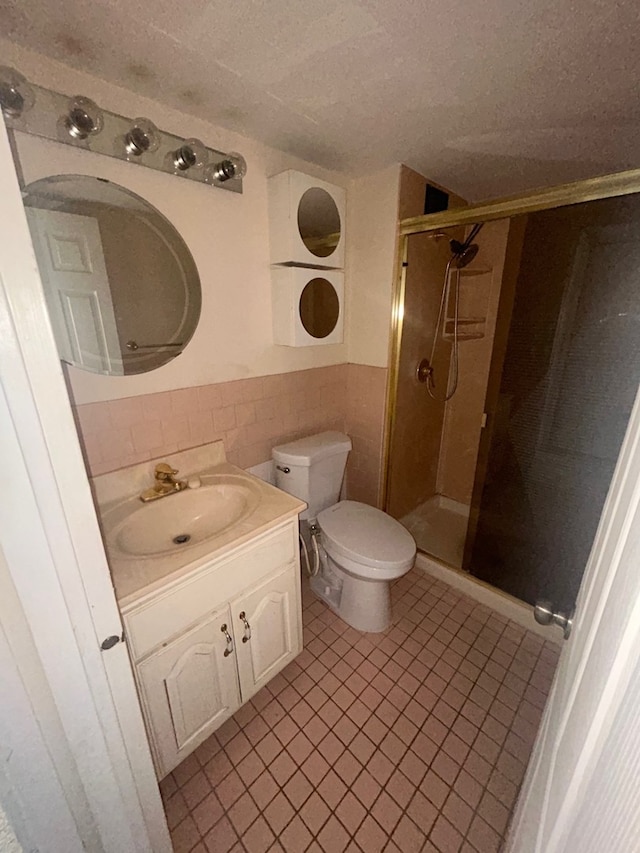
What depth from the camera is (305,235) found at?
4.91 ft

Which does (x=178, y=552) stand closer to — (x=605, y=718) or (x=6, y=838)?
(x=6, y=838)

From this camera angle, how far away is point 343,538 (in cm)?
156

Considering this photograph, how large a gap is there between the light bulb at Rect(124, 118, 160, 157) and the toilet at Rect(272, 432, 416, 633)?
117cm

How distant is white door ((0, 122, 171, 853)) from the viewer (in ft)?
1.41

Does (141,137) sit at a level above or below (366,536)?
above

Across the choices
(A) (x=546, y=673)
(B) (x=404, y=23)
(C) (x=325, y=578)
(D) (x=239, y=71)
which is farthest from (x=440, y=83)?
(A) (x=546, y=673)

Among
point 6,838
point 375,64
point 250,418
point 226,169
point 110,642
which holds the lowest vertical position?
point 6,838

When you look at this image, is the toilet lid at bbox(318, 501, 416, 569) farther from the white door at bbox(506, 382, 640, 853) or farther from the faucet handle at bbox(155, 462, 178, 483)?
the white door at bbox(506, 382, 640, 853)

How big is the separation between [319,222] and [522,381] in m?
1.25

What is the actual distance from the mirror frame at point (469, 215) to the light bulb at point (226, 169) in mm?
796

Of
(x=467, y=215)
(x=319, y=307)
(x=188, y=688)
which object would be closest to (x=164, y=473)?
(x=188, y=688)

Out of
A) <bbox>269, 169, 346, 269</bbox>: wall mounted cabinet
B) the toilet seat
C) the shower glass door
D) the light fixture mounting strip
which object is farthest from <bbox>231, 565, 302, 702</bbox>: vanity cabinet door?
Result: the light fixture mounting strip

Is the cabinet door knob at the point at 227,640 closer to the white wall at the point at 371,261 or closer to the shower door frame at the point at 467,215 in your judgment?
the shower door frame at the point at 467,215

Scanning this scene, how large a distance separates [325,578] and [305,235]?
164cm
